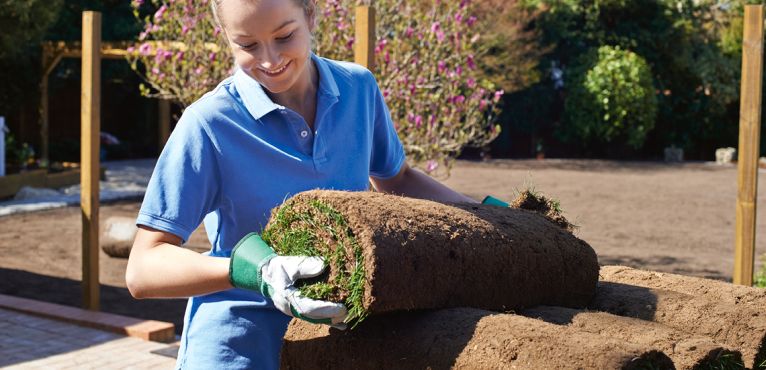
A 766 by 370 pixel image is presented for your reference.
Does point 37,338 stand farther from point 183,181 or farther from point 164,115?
point 164,115

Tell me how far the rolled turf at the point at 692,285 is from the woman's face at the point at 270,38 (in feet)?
2.91

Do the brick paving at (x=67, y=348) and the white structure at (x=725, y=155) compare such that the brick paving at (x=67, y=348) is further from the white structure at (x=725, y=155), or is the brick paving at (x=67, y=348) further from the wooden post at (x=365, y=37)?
the white structure at (x=725, y=155)

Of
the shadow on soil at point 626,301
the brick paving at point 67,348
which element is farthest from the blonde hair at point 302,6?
the brick paving at point 67,348

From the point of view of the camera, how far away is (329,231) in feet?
5.66

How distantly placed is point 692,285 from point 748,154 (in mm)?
3901

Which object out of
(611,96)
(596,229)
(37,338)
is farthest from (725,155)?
(37,338)

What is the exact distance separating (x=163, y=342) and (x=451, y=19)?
359 centimetres

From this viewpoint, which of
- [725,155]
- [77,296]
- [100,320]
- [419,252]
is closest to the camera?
[419,252]

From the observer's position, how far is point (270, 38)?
1840mm

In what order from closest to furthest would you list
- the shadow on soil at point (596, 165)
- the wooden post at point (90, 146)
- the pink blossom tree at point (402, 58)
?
1. the wooden post at point (90, 146)
2. the pink blossom tree at point (402, 58)
3. the shadow on soil at point (596, 165)

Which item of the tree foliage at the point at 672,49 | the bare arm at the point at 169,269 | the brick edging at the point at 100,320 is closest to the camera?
the bare arm at the point at 169,269

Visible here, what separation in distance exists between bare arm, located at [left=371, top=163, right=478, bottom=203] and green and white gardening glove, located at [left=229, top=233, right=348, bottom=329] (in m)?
0.67

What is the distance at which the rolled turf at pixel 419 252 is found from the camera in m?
1.68

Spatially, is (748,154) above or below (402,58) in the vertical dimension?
below
